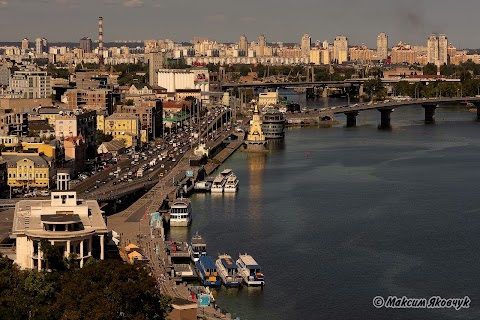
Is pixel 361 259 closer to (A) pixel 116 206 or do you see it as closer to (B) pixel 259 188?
(A) pixel 116 206

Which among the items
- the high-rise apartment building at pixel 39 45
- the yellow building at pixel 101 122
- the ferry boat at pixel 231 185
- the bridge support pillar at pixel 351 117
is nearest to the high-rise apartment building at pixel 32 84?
the yellow building at pixel 101 122

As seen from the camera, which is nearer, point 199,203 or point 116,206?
point 116,206

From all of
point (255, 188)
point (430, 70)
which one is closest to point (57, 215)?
point (255, 188)

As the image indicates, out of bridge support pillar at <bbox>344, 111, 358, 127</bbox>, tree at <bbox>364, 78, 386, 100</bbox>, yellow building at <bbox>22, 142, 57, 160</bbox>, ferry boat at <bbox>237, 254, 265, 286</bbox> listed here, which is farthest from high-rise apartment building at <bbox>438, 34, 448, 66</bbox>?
ferry boat at <bbox>237, 254, 265, 286</bbox>

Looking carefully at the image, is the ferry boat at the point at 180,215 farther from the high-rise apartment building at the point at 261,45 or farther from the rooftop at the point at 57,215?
the high-rise apartment building at the point at 261,45

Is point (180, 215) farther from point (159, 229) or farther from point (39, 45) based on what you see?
point (39, 45)

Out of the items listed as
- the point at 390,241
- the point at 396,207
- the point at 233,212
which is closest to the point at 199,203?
the point at 233,212
